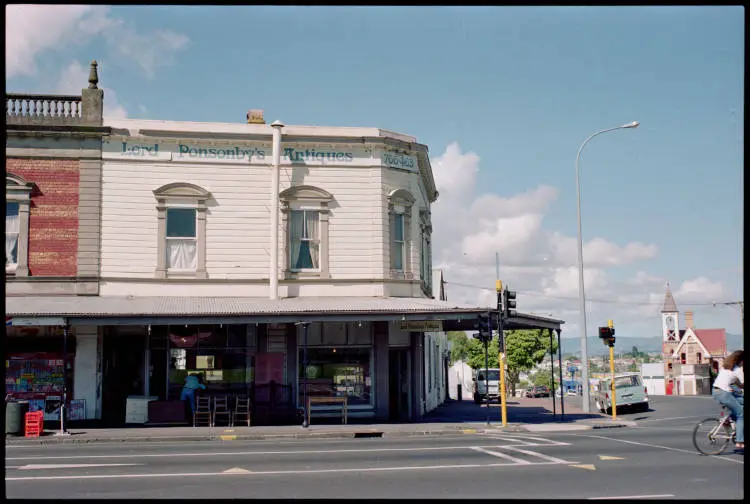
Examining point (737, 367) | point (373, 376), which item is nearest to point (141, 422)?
point (373, 376)

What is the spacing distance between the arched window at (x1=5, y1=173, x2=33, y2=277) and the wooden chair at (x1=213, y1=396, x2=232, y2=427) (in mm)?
6873

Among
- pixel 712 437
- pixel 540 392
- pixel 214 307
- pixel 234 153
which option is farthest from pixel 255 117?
pixel 540 392

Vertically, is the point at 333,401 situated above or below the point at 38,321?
below

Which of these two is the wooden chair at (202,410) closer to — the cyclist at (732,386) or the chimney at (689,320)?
the cyclist at (732,386)

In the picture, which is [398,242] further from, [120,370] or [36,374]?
[36,374]

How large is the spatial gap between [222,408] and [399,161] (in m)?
9.84

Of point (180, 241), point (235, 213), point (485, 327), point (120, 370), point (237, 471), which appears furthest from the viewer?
point (235, 213)

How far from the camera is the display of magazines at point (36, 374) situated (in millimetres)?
24531

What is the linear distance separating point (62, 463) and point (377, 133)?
50.4 feet

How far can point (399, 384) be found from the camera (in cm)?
2698

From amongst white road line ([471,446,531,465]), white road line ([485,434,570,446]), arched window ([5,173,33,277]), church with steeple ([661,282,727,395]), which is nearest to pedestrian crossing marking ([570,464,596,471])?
white road line ([471,446,531,465])

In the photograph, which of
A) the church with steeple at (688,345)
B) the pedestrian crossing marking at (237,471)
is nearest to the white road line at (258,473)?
the pedestrian crossing marking at (237,471)

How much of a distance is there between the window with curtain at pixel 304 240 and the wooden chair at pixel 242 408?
4.43 meters

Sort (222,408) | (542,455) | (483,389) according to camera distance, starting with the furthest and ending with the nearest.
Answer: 1. (483,389)
2. (222,408)
3. (542,455)
